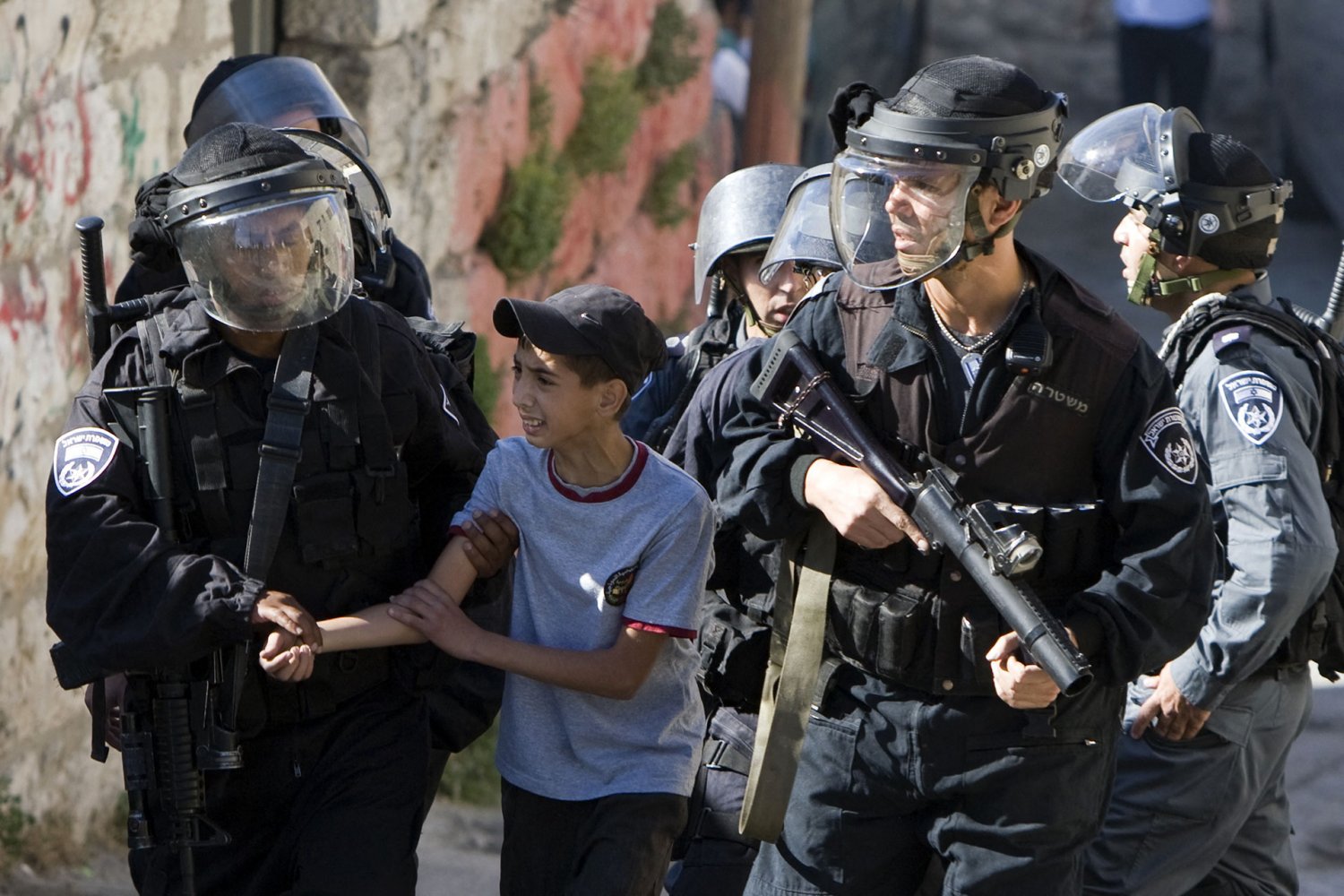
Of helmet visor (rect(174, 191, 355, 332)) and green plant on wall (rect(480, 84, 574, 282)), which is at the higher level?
helmet visor (rect(174, 191, 355, 332))

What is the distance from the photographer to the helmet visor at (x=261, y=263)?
115 inches

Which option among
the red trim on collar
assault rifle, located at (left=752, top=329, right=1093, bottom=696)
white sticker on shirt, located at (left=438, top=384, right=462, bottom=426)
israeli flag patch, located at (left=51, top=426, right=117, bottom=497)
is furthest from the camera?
white sticker on shirt, located at (left=438, top=384, right=462, bottom=426)

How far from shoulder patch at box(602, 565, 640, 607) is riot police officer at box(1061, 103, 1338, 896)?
1038 mm

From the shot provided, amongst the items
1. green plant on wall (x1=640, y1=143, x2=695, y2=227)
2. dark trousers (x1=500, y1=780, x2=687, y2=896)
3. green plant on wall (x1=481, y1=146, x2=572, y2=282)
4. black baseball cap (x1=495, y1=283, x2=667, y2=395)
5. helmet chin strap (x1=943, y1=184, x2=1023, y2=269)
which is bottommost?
green plant on wall (x1=640, y1=143, x2=695, y2=227)

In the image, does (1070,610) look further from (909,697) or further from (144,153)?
(144,153)

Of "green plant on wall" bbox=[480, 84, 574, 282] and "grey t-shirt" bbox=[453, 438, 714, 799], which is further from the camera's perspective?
"green plant on wall" bbox=[480, 84, 574, 282]

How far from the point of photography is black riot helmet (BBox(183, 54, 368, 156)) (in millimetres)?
4352

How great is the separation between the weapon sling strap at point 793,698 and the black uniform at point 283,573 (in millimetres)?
597

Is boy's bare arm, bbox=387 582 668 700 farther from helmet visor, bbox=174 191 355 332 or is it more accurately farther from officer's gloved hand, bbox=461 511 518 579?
helmet visor, bbox=174 191 355 332

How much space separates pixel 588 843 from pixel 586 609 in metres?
0.38

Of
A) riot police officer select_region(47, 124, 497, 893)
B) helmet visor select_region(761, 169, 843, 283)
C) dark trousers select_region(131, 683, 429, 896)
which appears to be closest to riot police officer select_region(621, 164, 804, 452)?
helmet visor select_region(761, 169, 843, 283)

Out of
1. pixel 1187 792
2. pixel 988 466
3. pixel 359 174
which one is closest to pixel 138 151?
pixel 359 174

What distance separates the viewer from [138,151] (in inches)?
184

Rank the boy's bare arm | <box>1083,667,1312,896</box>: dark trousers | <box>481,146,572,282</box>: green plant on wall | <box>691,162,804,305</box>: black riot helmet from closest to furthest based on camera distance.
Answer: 1. the boy's bare arm
2. <box>1083,667,1312,896</box>: dark trousers
3. <box>691,162,804,305</box>: black riot helmet
4. <box>481,146,572,282</box>: green plant on wall
